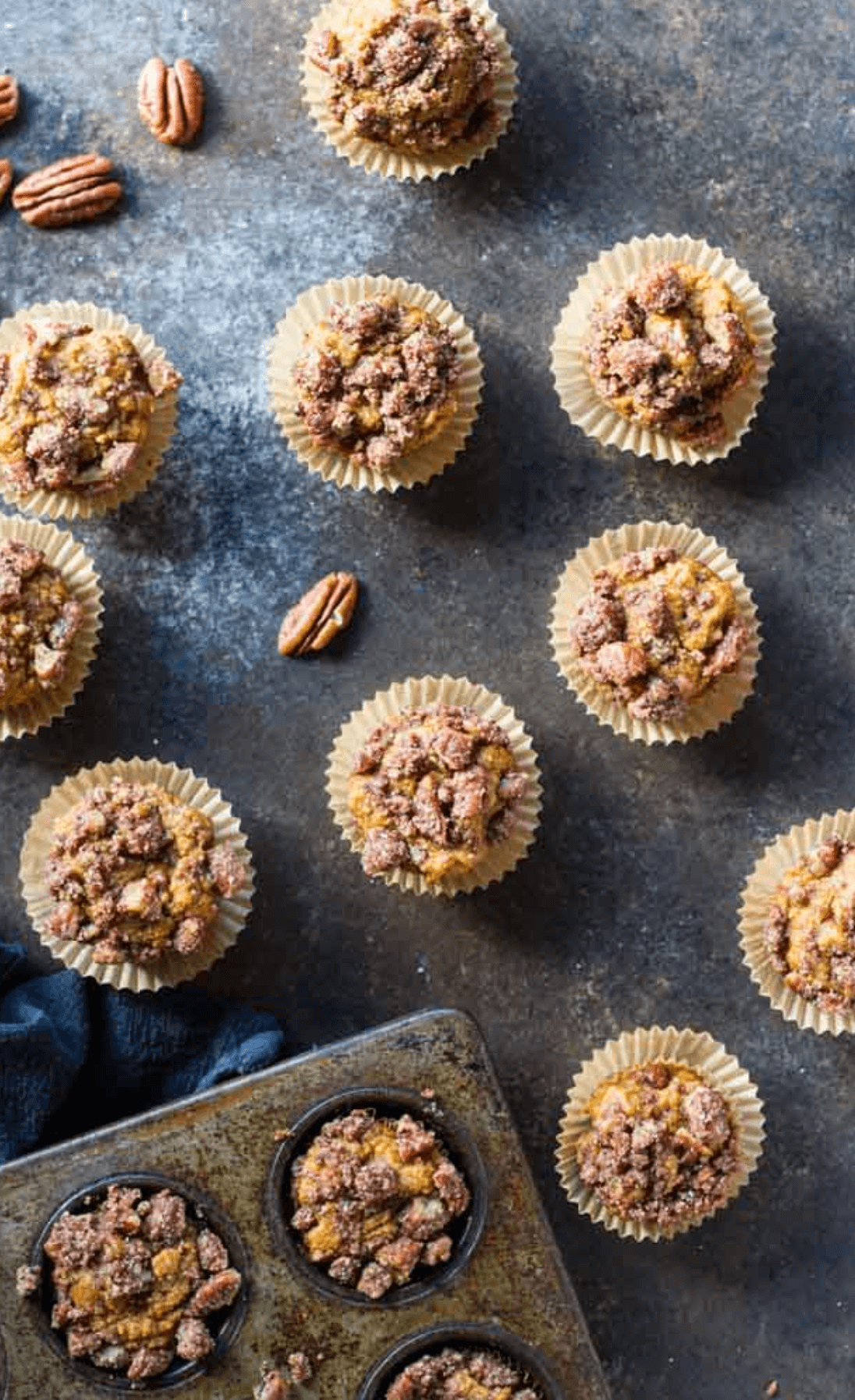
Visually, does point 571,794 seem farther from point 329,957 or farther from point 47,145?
point 47,145

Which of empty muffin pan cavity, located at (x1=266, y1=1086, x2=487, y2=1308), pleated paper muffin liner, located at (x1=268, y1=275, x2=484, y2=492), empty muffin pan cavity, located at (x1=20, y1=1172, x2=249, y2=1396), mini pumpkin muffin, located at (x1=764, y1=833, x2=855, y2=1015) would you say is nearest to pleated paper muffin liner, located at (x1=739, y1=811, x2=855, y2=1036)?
mini pumpkin muffin, located at (x1=764, y1=833, x2=855, y2=1015)

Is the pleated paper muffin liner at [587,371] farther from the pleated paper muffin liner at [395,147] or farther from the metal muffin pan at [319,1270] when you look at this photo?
the metal muffin pan at [319,1270]

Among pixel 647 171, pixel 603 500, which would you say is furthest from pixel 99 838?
pixel 647 171

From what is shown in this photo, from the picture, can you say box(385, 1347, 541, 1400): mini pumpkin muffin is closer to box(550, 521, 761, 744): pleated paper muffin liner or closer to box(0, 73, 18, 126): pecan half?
box(550, 521, 761, 744): pleated paper muffin liner

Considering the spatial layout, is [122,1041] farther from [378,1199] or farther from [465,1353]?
[465,1353]

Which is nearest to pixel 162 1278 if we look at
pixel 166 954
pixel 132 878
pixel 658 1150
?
pixel 166 954
